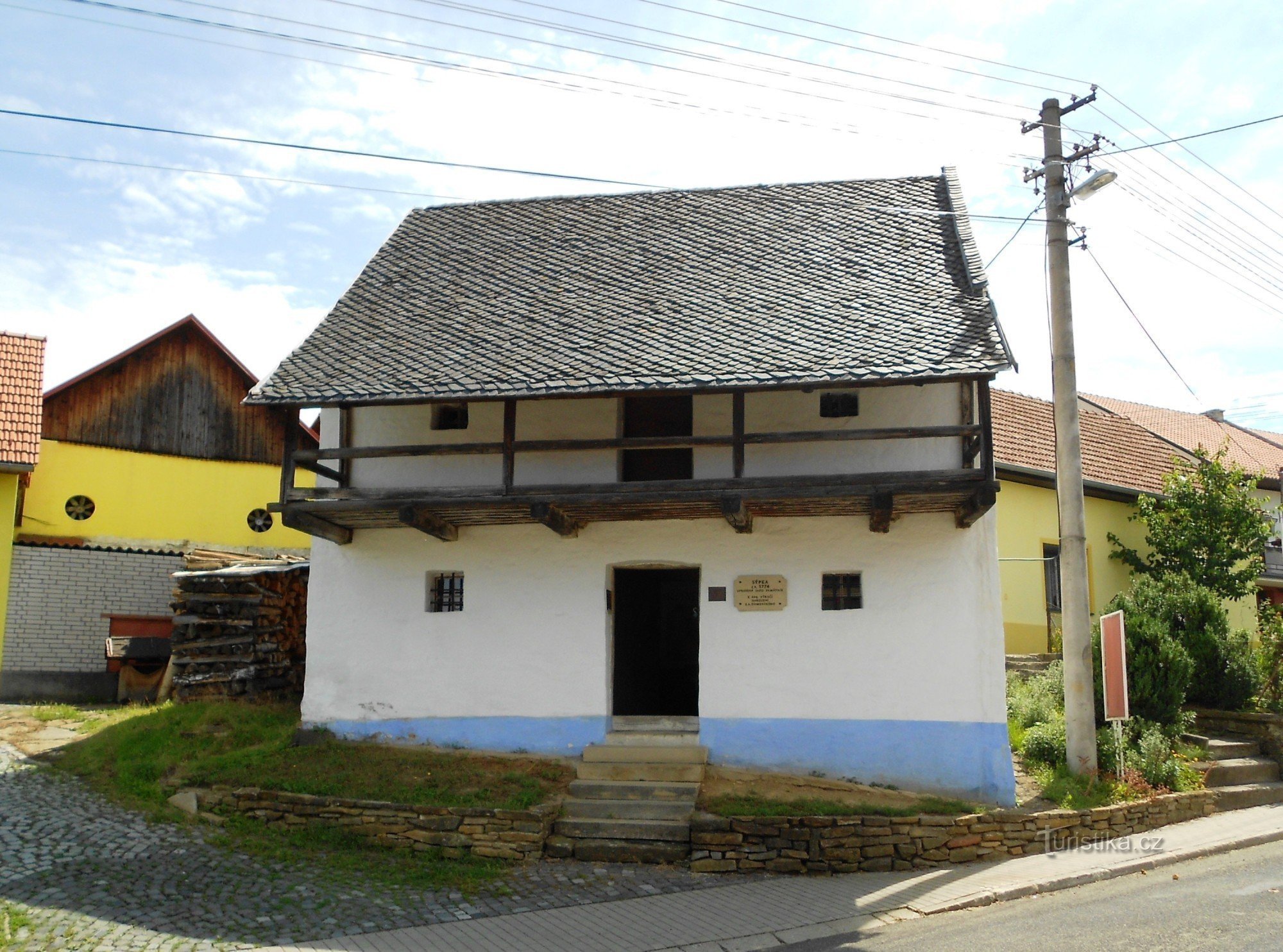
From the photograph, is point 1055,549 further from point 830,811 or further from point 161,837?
point 161,837

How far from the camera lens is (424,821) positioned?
33.4 feet

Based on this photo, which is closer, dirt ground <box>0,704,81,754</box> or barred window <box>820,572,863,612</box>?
barred window <box>820,572,863,612</box>

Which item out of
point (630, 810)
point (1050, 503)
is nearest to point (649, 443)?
point (630, 810)

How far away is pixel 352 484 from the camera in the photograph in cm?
1302

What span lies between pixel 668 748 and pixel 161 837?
17.2 ft

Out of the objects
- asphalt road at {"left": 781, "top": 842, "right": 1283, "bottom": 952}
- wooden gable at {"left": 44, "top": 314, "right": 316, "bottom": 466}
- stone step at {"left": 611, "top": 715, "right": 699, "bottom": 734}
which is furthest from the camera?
wooden gable at {"left": 44, "top": 314, "right": 316, "bottom": 466}

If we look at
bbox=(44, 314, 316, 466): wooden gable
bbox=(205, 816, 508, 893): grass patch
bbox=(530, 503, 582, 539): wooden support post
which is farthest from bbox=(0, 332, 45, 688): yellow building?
bbox=(530, 503, 582, 539): wooden support post

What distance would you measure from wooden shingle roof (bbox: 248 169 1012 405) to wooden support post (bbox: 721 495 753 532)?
3.97 feet

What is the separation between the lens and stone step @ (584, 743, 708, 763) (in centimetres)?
1154

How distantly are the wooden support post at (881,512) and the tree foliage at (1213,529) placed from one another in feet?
32.2

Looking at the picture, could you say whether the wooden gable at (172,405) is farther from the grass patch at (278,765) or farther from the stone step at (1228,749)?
the stone step at (1228,749)

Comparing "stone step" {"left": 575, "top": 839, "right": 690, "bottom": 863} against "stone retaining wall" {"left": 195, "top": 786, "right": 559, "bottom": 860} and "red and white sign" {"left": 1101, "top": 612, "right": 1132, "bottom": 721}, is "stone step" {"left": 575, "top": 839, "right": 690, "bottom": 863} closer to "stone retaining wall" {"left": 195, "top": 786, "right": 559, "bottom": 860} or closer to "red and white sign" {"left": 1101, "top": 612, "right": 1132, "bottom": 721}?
"stone retaining wall" {"left": 195, "top": 786, "right": 559, "bottom": 860}

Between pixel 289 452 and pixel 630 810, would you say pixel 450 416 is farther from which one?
pixel 630 810

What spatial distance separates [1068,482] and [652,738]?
5557mm
